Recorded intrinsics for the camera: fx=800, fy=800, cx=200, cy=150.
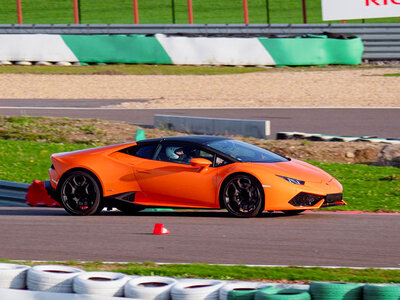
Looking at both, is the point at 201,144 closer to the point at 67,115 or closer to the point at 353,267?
the point at 353,267

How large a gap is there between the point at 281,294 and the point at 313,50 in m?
25.8

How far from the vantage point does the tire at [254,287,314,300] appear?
592 cm

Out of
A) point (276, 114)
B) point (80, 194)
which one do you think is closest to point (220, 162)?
point (80, 194)

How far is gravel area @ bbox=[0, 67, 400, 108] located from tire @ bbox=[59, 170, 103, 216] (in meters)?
13.0

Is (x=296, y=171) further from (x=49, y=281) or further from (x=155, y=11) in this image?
(x=155, y=11)

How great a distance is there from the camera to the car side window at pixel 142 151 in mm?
11211

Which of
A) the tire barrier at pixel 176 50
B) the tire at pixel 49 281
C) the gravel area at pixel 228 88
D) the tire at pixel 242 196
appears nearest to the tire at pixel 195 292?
the tire at pixel 49 281

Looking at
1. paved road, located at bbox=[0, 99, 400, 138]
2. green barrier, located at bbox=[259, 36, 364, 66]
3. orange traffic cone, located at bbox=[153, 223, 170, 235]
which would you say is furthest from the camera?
green barrier, located at bbox=[259, 36, 364, 66]

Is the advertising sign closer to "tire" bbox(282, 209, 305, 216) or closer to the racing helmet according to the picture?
"tire" bbox(282, 209, 305, 216)

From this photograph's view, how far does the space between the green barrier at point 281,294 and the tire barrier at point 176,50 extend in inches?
980

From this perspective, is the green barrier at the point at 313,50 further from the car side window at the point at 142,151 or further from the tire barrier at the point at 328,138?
the car side window at the point at 142,151

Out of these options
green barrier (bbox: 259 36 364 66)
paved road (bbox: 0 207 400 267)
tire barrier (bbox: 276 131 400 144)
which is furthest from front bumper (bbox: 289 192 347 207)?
green barrier (bbox: 259 36 364 66)

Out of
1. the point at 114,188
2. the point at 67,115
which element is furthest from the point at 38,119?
the point at 114,188

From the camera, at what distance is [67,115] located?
22.5 metres
